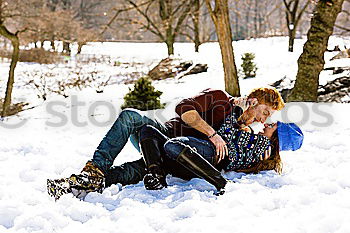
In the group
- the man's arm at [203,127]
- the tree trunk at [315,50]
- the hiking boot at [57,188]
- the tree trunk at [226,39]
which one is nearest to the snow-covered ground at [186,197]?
the hiking boot at [57,188]

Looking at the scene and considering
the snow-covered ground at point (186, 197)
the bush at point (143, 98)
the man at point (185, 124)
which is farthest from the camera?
the bush at point (143, 98)

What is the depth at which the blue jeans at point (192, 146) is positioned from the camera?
288 centimetres

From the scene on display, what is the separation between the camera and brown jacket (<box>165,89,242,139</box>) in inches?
118

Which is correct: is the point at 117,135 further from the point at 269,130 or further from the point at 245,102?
the point at 269,130

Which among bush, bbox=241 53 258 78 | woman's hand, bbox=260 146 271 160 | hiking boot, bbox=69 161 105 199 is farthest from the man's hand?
bush, bbox=241 53 258 78

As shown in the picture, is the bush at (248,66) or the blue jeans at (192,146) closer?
the blue jeans at (192,146)

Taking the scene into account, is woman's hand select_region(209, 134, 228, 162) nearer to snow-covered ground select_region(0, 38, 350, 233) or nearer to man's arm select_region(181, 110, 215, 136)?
man's arm select_region(181, 110, 215, 136)

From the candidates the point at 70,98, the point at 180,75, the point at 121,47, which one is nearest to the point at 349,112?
the point at 70,98

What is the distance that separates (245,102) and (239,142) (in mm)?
331

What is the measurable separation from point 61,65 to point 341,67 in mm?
15464

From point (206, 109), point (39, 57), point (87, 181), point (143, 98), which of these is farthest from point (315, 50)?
point (39, 57)

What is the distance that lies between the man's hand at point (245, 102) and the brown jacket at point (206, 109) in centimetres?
5

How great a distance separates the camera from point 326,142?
4.30 m

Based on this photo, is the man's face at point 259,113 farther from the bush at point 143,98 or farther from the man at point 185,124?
the bush at point 143,98
